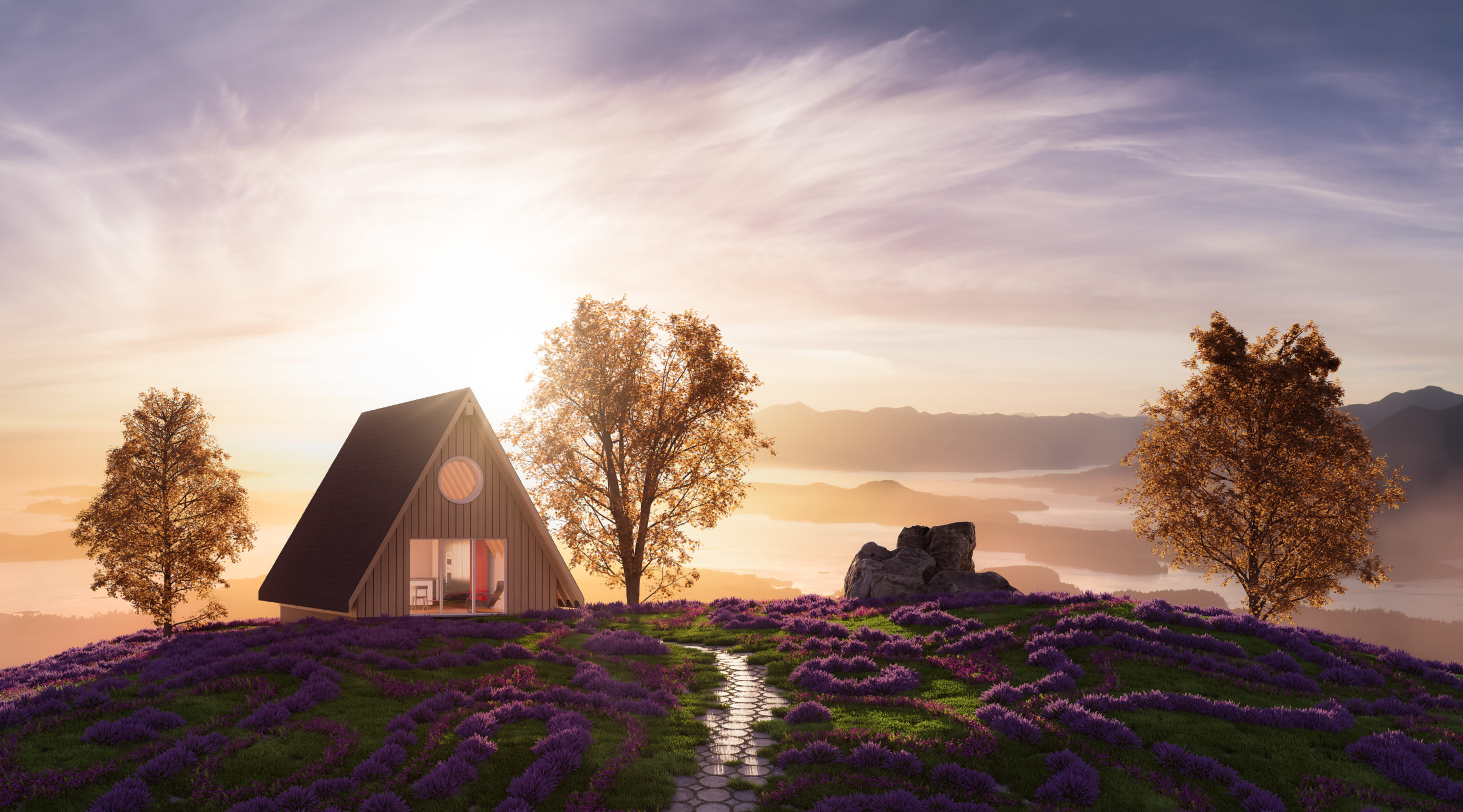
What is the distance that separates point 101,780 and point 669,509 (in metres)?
24.1

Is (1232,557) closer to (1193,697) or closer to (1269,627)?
(1269,627)

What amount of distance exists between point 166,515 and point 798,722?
1357 inches

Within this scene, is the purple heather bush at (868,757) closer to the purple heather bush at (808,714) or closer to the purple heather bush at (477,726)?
the purple heather bush at (808,714)

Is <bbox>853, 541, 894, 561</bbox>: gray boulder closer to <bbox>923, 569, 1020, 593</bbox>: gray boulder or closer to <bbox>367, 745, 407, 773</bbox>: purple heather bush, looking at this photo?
<bbox>923, 569, 1020, 593</bbox>: gray boulder

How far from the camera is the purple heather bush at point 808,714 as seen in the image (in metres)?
12.7

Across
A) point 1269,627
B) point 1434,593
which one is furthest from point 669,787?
point 1434,593

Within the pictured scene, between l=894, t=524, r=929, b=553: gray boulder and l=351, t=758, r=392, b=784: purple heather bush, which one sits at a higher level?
l=894, t=524, r=929, b=553: gray boulder

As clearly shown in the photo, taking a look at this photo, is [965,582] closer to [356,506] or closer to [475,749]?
[475,749]

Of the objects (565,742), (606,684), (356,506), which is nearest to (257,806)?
(565,742)

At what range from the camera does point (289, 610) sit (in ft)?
93.6

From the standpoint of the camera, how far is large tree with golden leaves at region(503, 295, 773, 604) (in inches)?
1275

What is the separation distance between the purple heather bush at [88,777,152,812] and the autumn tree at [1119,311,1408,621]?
35.5 metres

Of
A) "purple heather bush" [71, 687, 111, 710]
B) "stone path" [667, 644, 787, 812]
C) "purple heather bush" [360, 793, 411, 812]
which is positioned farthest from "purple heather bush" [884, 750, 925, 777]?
"purple heather bush" [71, 687, 111, 710]

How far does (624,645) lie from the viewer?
61.8ft
